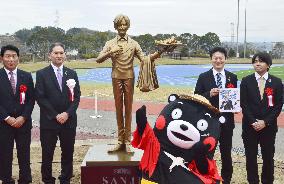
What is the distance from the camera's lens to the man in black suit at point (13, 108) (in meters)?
5.62

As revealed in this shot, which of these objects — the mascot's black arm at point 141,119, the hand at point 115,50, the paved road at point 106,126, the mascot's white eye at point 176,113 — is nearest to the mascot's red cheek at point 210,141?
the mascot's white eye at point 176,113

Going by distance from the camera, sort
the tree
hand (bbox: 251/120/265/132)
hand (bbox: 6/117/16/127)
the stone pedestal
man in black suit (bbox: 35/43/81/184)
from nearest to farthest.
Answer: the stone pedestal, hand (bbox: 6/117/16/127), hand (bbox: 251/120/265/132), man in black suit (bbox: 35/43/81/184), the tree

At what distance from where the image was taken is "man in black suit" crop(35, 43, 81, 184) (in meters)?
5.75

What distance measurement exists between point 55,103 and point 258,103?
273 cm

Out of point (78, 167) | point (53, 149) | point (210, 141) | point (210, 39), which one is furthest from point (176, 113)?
→ point (210, 39)

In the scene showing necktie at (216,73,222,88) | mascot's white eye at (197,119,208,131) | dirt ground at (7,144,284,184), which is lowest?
dirt ground at (7,144,284,184)

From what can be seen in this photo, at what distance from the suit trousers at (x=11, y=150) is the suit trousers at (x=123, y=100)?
4.14 ft

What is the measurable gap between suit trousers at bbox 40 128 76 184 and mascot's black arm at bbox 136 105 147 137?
1.75m

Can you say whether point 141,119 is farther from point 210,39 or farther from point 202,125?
point 210,39

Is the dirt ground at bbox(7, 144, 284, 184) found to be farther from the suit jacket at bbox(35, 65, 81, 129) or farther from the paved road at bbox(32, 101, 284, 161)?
the suit jacket at bbox(35, 65, 81, 129)

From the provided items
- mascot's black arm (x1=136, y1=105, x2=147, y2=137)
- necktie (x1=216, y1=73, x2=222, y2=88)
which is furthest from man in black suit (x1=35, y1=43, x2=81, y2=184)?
necktie (x1=216, y1=73, x2=222, y2=88)

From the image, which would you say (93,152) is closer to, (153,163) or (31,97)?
(31,97)

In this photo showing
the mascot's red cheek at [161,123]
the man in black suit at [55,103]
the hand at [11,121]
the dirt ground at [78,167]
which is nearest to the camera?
the mascot's red cheek at [161,123]

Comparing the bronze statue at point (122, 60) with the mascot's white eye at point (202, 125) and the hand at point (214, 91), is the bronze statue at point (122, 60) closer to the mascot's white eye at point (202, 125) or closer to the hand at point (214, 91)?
the hand at point (214, 91)
